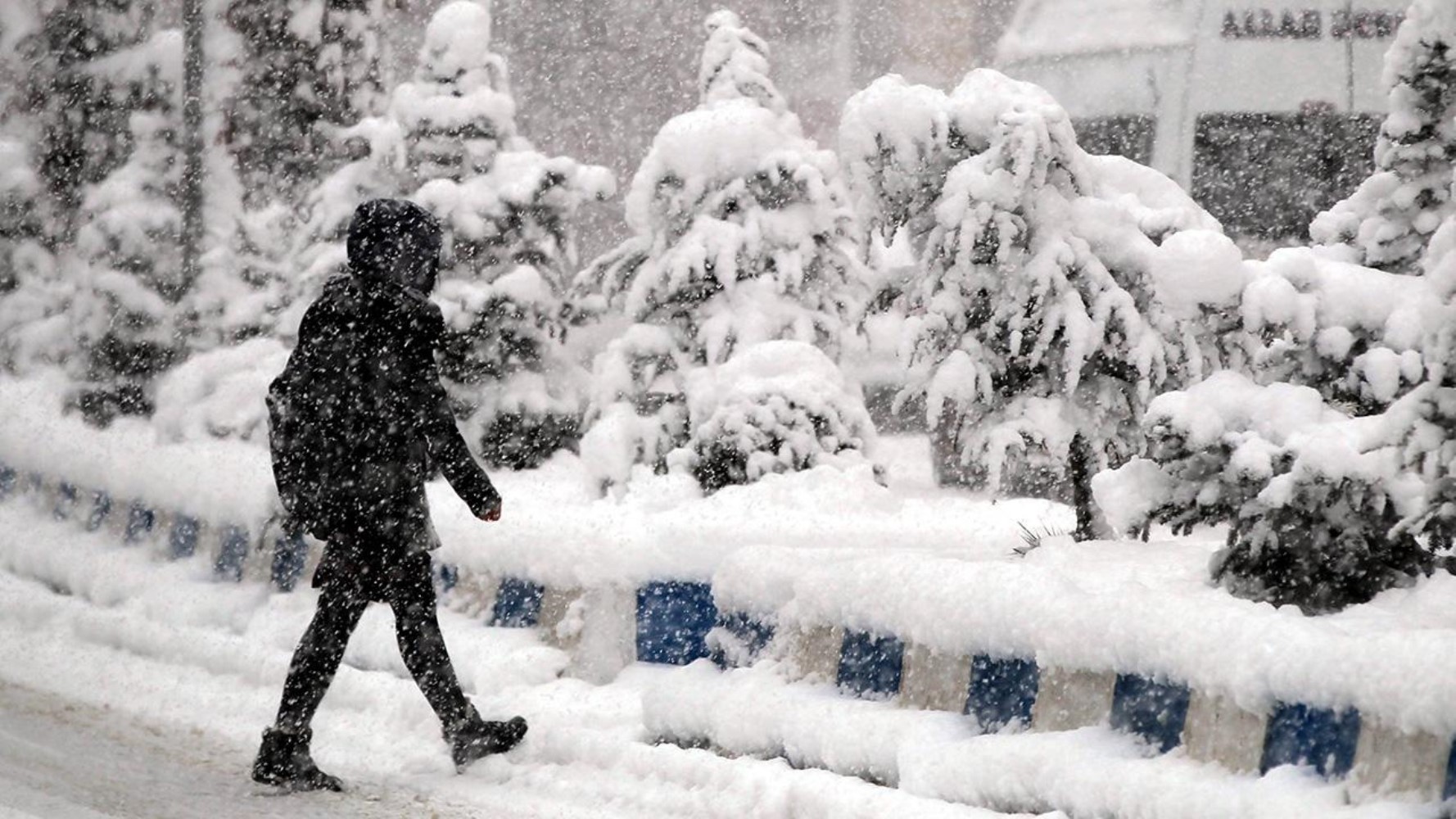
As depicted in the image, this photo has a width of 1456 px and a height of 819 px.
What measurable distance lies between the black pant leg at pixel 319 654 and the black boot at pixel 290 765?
41 millimetres

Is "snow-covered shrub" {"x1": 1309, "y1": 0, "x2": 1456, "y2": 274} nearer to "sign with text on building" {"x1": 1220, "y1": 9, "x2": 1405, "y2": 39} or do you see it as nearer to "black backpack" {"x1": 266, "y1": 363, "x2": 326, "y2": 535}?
"black backpack" {"x1": 266, "y1": 363, "x2": 326, "y2": 535}

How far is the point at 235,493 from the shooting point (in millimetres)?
10477

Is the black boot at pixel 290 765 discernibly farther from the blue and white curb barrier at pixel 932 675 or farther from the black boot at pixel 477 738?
the blue and white curb barrier at pixel 932 675

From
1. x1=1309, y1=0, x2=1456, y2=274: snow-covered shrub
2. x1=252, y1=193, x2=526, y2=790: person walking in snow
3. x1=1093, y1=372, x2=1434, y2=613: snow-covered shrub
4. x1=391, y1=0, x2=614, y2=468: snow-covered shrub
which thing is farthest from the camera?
x1=391, y1=0, x2=614, y2=468: snow-covered shrub

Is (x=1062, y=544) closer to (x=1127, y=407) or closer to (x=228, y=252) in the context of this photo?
(x=1127, y=407)

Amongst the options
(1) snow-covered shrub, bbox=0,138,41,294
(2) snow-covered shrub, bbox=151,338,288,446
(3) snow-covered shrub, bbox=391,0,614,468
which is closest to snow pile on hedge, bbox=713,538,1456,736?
(3) snow-covered shrub, bbox=391,0,614,468

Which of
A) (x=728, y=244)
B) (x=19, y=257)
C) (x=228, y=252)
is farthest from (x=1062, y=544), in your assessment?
(x=19, y=257)

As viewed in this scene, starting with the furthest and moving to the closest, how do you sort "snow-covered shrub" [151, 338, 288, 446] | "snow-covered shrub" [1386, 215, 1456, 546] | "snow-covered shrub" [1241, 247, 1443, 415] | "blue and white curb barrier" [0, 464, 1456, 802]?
"snow-covered shrub" [151, 338, 288, 446], "snow-covered shrub" [1241, 247, 1443, 415], "snow-covered shrub" [1386, 215, 1456, 546], "blue and white curb barrier" [0, 464, 1456, 802]

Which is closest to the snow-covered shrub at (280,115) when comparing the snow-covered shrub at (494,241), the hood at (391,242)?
the snow-covered shrub at (494,241)

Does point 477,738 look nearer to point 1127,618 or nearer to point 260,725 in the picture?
point 260,725

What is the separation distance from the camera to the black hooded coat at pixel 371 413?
22.6 ft

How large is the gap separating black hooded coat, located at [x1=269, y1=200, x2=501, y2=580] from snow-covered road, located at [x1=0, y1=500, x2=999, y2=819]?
0.80 m

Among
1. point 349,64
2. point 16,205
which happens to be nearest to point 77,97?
point 16,205

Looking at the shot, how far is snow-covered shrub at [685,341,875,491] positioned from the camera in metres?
10.5
